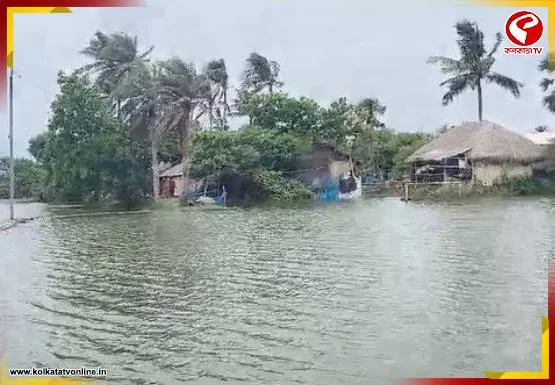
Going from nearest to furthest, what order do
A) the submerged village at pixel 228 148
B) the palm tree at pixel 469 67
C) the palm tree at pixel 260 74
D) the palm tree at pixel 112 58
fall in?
the palm tree at pixel 469 67 < the palm tree at pixel 112 58 < the palm tree at pixel 260 74 < the submerged village at pixel 228 148

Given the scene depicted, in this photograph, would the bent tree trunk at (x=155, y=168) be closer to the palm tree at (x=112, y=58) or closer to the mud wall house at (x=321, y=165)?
the palm tree at (x=112, y=58)

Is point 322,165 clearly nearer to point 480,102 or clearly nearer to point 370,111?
point 370,111

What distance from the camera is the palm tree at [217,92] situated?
3434mm

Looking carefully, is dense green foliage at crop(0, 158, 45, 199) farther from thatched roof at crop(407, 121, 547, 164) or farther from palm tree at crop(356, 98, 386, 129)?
thatched roof at crop(407, 121, 547, 164)

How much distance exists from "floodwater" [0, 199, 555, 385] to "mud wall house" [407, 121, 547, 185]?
17cm

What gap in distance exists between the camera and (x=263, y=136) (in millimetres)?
3674

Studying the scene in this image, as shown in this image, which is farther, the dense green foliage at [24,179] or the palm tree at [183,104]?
the palm tree at [183,104]

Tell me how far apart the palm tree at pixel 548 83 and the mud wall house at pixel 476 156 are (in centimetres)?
24

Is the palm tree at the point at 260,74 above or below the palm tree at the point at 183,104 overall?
above

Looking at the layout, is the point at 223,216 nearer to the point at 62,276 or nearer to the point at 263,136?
the point at 263,136

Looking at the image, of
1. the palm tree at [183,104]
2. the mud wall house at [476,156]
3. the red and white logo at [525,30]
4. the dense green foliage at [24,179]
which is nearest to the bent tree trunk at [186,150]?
the palm tree at [183,104]

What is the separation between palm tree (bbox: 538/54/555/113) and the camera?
298 centimetres

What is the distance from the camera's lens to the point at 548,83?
309cm

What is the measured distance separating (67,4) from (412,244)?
6.77 ft
